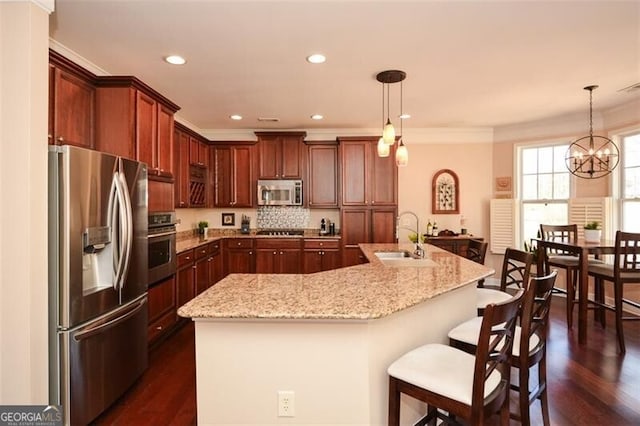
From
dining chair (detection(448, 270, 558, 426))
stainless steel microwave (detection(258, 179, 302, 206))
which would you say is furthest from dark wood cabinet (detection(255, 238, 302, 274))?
dining chair (detection(448, 270, 558, 426))

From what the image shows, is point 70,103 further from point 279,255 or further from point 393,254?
point 279,255

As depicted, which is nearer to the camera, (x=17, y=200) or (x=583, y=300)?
(x=17, y=200)

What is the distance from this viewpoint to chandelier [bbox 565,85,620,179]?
445cm

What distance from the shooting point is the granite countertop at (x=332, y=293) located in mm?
1504

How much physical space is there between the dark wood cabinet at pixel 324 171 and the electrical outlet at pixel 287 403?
3.92 metres

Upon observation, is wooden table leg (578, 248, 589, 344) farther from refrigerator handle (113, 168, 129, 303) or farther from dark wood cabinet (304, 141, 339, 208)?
refrigerator handle (113, 168, 129, 303)

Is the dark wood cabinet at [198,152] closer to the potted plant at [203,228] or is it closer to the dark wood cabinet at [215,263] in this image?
the potted plant at [203,228]

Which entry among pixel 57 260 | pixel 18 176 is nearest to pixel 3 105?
pixel 18 176

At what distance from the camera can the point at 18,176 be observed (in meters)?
1.80

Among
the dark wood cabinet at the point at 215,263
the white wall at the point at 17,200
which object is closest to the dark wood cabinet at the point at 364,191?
the dark wood cabinet at the point at 215,263

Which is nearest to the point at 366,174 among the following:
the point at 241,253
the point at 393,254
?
the point at 393,254

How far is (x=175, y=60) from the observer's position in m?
2.97

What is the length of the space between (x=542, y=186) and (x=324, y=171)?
3.32 meters

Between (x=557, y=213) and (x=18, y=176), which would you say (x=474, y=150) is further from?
(x=18, y=176)
